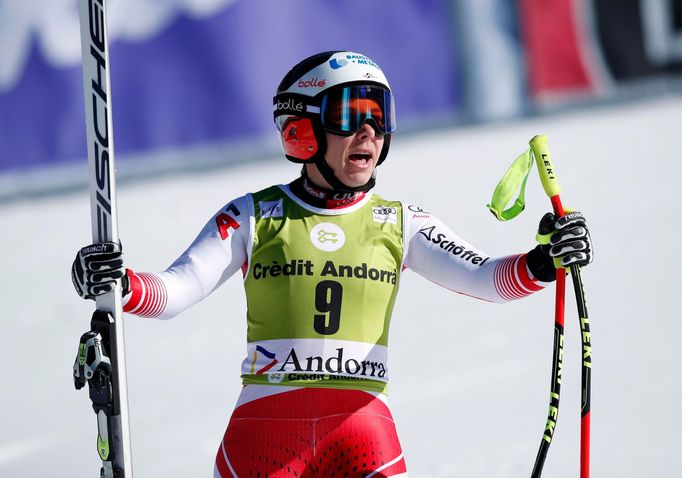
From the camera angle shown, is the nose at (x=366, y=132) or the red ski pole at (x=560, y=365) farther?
the nose at (x=366, y=132)

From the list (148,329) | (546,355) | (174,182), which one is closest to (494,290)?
(546,355)

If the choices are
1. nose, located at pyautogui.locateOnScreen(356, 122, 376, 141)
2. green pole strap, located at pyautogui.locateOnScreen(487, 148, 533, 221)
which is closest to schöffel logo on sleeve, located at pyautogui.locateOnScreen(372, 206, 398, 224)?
nose, located at pyautogui.locateOnScreen(356, 122, 376, 141)

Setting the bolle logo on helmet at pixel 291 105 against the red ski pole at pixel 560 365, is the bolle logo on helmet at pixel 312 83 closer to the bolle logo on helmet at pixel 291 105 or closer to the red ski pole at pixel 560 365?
the bolle logo on helmet at pixel 291 105

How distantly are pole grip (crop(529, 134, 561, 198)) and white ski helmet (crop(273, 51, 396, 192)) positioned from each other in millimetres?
572

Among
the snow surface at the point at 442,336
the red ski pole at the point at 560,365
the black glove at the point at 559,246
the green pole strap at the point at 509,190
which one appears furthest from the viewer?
the snow surface at the point at 442,336

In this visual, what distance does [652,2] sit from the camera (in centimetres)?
1289

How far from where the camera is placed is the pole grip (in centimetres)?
424

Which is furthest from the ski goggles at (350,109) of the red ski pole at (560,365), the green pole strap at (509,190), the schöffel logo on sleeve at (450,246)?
the red ski pole at (560,365)

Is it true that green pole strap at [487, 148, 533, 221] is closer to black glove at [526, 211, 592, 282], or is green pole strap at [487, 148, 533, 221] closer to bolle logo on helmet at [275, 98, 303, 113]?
black glove at [526, 211, 592, 282]

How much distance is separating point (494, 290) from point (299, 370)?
2.61 feet

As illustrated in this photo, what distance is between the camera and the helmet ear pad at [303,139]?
4.22m

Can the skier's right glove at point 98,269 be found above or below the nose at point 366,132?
below

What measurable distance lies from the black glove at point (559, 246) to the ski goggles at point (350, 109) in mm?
722

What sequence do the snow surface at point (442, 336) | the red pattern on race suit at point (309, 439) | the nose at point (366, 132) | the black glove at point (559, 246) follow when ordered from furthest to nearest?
the snow surface at point (442, 336), the nose at point (366, 132), the black glove at point (559, 246), the red pattern on race suit at point (309, 439)
